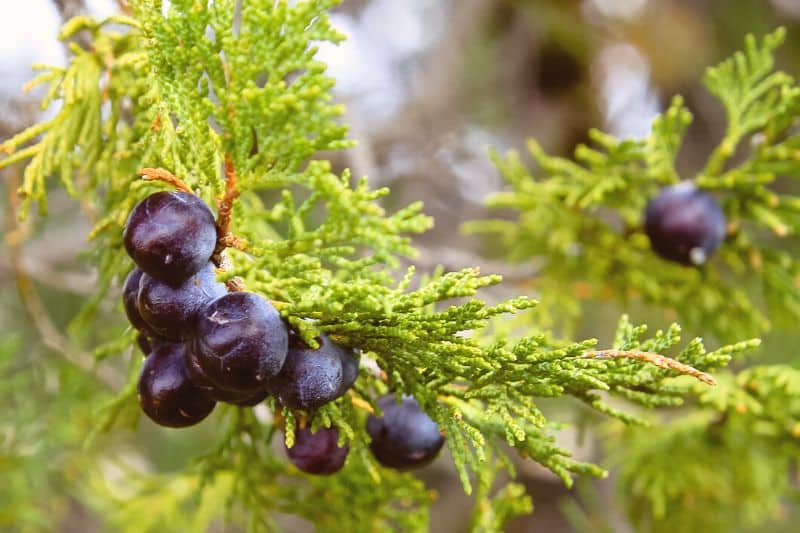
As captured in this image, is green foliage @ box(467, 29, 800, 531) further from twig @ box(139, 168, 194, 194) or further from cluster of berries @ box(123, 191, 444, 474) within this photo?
twig @ box(139, 168, 194, 194)

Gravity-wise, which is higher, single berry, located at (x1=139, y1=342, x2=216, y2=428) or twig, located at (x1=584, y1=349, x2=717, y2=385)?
twig, located at (x1=584, y1=349, x2=717, y2=385)

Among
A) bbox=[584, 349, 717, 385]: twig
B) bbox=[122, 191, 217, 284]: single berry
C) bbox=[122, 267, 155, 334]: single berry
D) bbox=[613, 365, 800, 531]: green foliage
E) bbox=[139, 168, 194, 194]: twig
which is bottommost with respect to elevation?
bbox=[613, 365, 800, 531]: green foliage

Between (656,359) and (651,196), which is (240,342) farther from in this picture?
(651,196)

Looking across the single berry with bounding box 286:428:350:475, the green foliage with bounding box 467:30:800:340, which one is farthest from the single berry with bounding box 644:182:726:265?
the single berry with bounding box 286:428:350:475

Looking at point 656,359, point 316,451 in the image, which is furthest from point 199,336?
point 656,359

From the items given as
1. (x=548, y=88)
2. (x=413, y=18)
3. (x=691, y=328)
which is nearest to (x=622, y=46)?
(x=548, y=88)

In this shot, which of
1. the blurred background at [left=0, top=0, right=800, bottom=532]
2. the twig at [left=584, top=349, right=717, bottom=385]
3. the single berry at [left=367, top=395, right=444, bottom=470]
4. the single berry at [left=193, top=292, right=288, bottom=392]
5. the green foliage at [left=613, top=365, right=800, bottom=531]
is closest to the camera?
the single berry at [left=193, top=292, right=288, bottom=392]

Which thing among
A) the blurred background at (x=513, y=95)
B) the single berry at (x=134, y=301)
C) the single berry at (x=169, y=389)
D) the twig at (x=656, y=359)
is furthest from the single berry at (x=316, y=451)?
the blurred background at (x=513, y=95)

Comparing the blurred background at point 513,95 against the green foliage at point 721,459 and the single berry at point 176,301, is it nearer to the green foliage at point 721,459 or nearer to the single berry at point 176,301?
the green foliage at point 721,459
